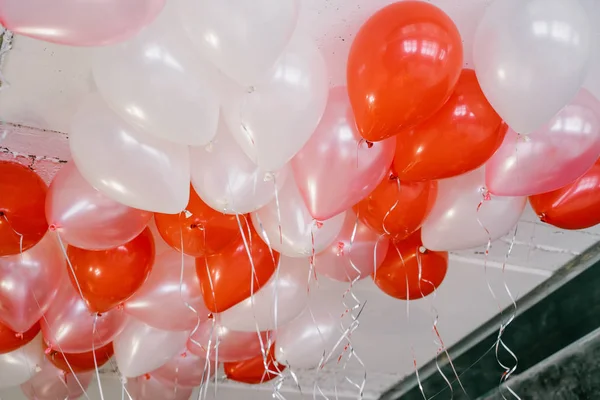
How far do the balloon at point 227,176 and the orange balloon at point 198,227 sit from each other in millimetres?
76

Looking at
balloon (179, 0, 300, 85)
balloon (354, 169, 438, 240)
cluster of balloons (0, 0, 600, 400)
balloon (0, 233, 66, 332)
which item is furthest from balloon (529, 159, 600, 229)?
balloon (0, 233, 66, 332)

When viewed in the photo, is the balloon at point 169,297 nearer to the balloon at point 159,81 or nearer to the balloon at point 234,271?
the balloon at point 234,271

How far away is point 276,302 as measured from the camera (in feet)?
4.66

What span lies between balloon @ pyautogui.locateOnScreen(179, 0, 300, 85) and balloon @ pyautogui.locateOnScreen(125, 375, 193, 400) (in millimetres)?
1058

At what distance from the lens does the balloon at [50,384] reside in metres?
1.64

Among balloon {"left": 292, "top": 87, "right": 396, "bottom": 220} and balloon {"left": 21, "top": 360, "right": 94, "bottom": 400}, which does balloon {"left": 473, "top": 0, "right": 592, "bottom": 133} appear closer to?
balloon {"left": 292, "top": 87, "right": 396, "bottom": 220}

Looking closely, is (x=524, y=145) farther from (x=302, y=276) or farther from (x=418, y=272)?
(x=302, y=276)

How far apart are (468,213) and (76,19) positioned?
2.70 ft

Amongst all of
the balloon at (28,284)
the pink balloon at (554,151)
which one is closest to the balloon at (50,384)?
the balloon at (28,284)

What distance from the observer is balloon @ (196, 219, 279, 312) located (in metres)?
1.33

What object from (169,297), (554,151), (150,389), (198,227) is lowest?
(150,389)

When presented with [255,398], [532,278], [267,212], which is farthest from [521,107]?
[255,398]

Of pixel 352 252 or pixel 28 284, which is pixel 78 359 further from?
pixel 352 252

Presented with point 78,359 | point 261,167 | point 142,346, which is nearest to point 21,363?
point 78,359
